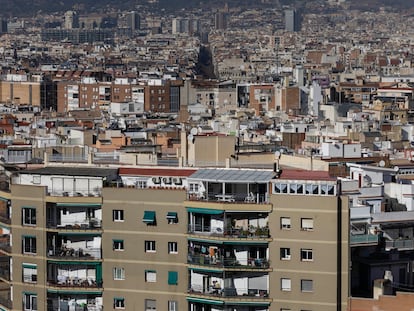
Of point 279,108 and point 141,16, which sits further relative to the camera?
point 141,16

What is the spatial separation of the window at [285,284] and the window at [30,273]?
7.42ft

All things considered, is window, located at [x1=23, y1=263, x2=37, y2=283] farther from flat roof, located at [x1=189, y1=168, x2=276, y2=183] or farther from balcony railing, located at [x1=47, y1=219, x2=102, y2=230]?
flat roof, located at [x1=189, y1=168, x2=276, y2=183]

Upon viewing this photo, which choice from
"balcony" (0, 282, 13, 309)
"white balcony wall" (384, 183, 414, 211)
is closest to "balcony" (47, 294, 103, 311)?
"balcony" (0, 282, 13, 309)

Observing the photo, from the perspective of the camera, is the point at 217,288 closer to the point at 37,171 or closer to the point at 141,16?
the point at 37,171

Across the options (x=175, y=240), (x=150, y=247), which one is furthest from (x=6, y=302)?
(x=175, y=240)

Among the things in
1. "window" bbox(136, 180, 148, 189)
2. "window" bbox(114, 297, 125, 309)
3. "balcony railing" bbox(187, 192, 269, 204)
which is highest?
"window" bbox(136, 180, 148, 189)

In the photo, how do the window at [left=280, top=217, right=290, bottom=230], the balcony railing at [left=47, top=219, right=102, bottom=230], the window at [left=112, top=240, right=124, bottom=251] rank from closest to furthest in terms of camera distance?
the window at [left=280, top=217, right=290, bottom=230]
the window at [left=112, top=240, right=124, bottom=251]
the balcony railing at [left=47, top=219, right=102, bottom=230]

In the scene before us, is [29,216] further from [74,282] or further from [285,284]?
[285,284]

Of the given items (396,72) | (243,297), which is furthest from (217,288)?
(396,72)

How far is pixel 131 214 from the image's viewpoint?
46.1ft

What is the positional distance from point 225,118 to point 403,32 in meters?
131

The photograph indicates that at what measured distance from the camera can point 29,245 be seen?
1439 cm

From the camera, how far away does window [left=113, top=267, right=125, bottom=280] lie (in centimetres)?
1408

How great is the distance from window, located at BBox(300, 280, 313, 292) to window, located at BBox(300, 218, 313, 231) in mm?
443
